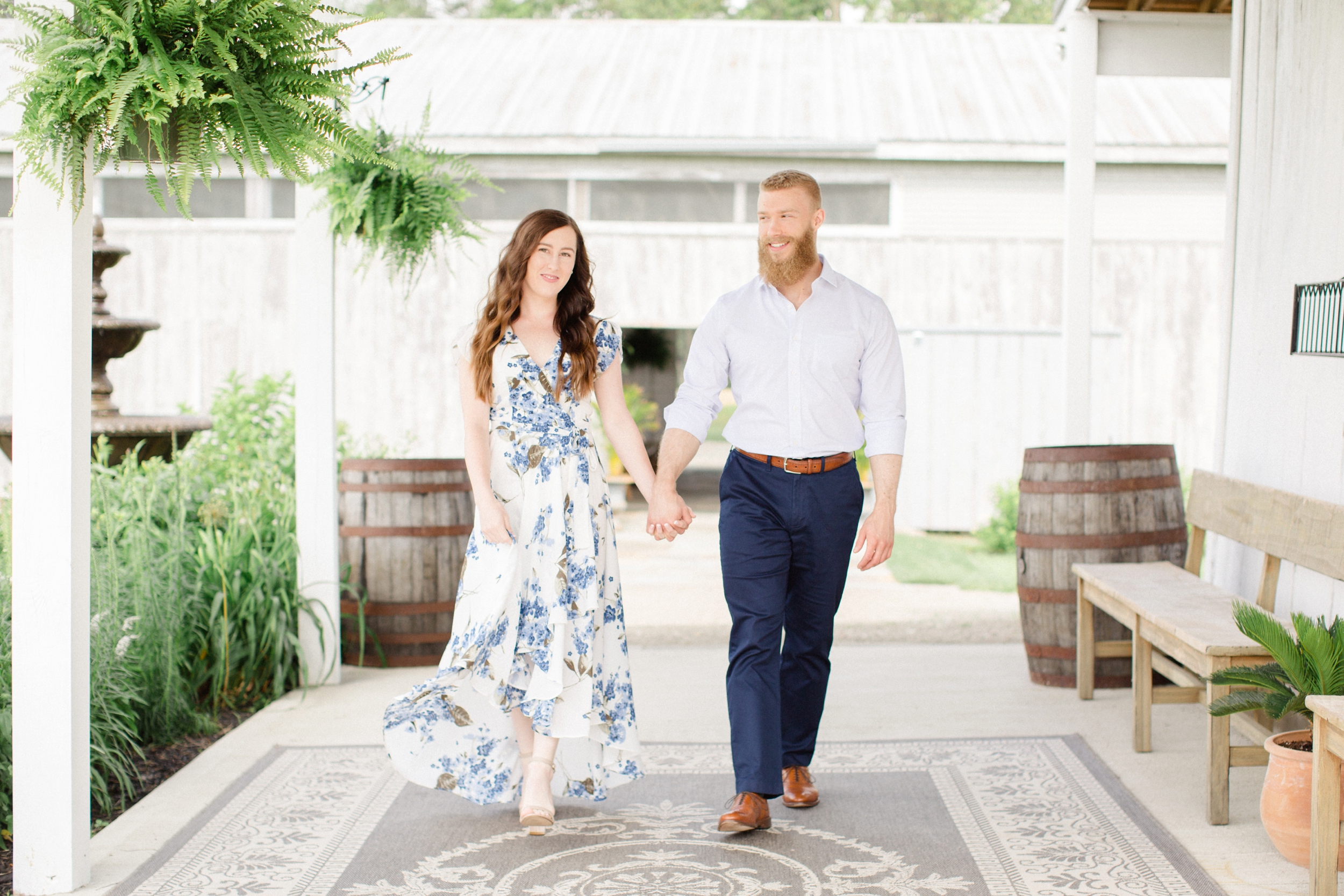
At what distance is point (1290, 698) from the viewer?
3188 mm

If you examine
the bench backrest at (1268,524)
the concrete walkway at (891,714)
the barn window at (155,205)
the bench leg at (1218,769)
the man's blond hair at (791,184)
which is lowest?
the concrete walkway at (891,714)

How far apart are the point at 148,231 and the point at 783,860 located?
→ 10793 mm

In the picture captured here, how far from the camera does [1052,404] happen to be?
11578mm

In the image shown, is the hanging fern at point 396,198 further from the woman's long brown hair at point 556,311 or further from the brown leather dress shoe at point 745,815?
the brown leather dress shoe at point 745,815

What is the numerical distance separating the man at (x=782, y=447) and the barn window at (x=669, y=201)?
8685 millimetres

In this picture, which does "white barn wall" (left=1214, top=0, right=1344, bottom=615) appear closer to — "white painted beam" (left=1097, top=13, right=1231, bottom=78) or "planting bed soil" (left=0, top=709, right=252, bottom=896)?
"white painted beam" (left=1097, top=13, right=1231, bottom=78)

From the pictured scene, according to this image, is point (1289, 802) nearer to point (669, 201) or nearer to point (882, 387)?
point (882, 387)

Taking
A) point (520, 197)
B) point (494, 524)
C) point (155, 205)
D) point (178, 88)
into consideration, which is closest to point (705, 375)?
point (494, 524)

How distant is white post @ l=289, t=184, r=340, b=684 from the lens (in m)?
5.23

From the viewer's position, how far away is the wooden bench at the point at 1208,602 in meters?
3.57

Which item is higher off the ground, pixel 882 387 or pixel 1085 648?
pixel 882 387

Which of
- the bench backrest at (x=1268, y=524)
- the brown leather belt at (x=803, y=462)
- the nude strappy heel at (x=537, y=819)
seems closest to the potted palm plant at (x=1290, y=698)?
the bench backrest at (x=1268, y=524)

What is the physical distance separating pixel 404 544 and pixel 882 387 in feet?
9.18

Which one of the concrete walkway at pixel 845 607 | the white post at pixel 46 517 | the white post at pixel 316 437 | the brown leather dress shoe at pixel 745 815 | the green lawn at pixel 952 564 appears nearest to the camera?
the white post at pixel 46 517
